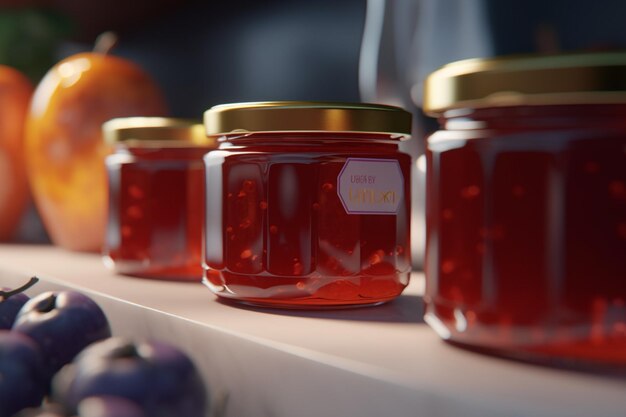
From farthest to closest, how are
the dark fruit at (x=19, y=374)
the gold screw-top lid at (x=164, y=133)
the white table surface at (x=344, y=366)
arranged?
1. the gold screw-top lid at (x=164, y=133)
2. the dark fruit at (x=19, y=374)
3. the white table surface at (x=344, y=366)

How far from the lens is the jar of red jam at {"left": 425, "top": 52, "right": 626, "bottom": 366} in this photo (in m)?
0.45

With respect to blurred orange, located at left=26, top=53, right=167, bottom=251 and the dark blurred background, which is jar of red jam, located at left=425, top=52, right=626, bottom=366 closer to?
the dark blurred background

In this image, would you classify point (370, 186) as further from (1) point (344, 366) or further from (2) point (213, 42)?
(2) point (213, 42)

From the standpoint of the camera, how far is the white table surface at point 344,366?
0.43 m

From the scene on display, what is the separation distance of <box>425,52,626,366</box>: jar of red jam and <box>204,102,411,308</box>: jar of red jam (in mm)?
171

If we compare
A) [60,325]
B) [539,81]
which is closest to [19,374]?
[60,325]

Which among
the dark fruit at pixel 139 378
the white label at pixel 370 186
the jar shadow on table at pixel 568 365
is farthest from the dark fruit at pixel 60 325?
the jar shadow on table at pixel 568 365

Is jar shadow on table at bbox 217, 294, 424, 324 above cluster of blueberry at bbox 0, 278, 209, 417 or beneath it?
above

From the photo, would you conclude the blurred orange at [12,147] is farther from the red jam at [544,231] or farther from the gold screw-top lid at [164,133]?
the red jam at [544,231]

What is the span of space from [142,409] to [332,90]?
29.8 inches

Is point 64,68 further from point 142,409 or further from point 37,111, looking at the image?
point 142,409

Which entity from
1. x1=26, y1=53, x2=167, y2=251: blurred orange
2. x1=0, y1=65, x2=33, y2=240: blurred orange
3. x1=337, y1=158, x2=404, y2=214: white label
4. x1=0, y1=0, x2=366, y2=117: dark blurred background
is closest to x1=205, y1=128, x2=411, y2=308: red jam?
x1=337, y1=158, x2=404, y2=214: white label

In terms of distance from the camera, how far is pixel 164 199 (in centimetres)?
94

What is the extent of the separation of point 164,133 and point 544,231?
57 centimetres
